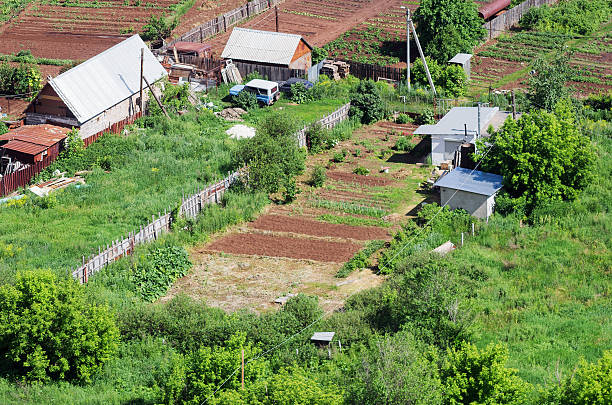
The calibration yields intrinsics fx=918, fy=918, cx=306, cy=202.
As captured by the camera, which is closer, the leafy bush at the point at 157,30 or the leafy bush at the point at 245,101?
the leafy bush at the point at 245,101

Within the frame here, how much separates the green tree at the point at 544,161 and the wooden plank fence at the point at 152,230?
38.9ft

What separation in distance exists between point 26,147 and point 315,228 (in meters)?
15.3

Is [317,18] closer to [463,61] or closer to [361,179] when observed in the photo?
[463,61]

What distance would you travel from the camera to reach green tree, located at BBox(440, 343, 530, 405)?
23516mm

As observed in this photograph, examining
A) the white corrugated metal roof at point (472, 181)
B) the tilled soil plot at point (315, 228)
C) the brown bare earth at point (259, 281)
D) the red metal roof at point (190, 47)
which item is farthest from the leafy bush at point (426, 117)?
the red metal roof at point (190, 47)

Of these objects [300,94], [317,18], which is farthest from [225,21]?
[300,94]

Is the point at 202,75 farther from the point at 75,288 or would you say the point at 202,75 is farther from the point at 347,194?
the point at 75,288

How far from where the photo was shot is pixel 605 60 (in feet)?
199

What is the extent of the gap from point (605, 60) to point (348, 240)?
31.0 meters

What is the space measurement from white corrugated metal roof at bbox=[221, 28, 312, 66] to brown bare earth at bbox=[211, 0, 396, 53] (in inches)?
230

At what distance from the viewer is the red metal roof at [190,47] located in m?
60.3

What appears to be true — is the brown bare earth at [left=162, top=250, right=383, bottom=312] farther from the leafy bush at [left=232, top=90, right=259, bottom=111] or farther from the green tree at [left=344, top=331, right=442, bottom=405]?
the leafy bush at [left=232, top=90, right=259, bottom=111]

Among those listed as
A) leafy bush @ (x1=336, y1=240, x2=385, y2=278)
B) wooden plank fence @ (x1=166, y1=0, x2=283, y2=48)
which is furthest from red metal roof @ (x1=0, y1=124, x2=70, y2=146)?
leafy bush @ (x1=336, y1=240, x2=385, y2=278)

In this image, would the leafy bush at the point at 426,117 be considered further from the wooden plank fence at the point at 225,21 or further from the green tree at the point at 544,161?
the wooden plank fence at the point at 225,21
